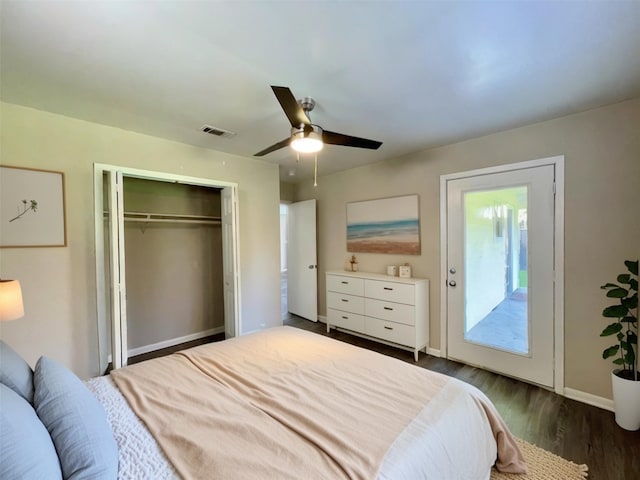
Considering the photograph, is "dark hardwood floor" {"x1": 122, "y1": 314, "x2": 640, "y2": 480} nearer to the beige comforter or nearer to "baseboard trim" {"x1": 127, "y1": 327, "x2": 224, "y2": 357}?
the beige comforter

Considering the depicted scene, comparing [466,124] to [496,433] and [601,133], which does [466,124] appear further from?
[496,433]

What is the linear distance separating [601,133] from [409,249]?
2.01m

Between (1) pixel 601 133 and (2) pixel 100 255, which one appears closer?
(1) pixel 601 133

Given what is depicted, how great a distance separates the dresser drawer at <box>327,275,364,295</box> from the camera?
3.78 m

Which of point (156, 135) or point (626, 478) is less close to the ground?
point (156, 135)

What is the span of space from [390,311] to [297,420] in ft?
7.96

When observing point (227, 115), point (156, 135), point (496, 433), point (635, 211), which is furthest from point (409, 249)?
point (156, 135)

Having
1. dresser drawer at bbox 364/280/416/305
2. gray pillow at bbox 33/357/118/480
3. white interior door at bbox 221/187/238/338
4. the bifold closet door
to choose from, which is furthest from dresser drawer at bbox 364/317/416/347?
gray pillow at bbox 33/357/118/480

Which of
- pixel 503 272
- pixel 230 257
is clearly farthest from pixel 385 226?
pixel 230 257

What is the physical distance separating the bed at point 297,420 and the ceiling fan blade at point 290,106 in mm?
1577

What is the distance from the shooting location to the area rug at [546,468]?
5.38ft

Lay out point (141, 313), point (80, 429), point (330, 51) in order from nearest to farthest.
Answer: point (80, 429) < point (330, 51) < point (141, 313)

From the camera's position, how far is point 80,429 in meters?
0.98

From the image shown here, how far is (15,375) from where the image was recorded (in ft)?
3.79
